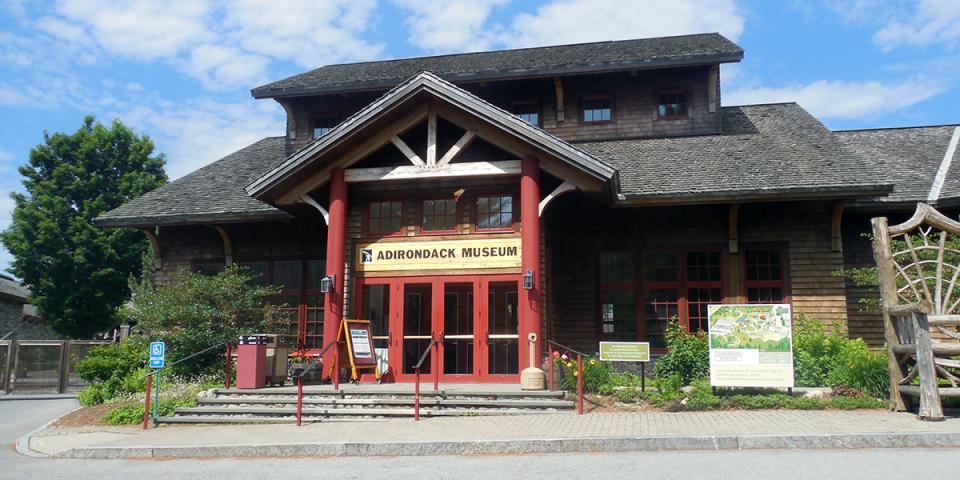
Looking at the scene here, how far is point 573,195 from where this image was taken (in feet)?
52.3

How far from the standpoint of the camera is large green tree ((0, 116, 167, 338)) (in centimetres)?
3416

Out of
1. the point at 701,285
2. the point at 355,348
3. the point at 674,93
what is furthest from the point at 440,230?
the point at 674,93

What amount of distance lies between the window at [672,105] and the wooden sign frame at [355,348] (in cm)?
965

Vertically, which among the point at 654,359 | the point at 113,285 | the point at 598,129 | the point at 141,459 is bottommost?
the point at 141,459

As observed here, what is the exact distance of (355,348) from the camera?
47.1ft

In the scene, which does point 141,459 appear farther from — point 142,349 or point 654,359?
point 654,359

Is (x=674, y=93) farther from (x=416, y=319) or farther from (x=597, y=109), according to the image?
(x=416, y=319)

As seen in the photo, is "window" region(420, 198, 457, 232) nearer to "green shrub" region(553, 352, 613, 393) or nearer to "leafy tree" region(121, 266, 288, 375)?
"green shrub" region(553, 352, 613, 393)

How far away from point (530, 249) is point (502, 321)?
6.30ft

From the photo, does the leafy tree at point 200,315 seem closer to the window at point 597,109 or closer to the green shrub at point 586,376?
the green shrub at point 586,376

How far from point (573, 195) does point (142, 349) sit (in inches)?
399

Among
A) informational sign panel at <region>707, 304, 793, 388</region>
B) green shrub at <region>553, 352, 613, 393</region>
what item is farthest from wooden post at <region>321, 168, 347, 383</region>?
informational sign panel at <region>707, 304, 793, 388</region>

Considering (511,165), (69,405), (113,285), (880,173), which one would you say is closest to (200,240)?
(69,405)

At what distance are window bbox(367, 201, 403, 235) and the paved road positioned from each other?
6831 mm
